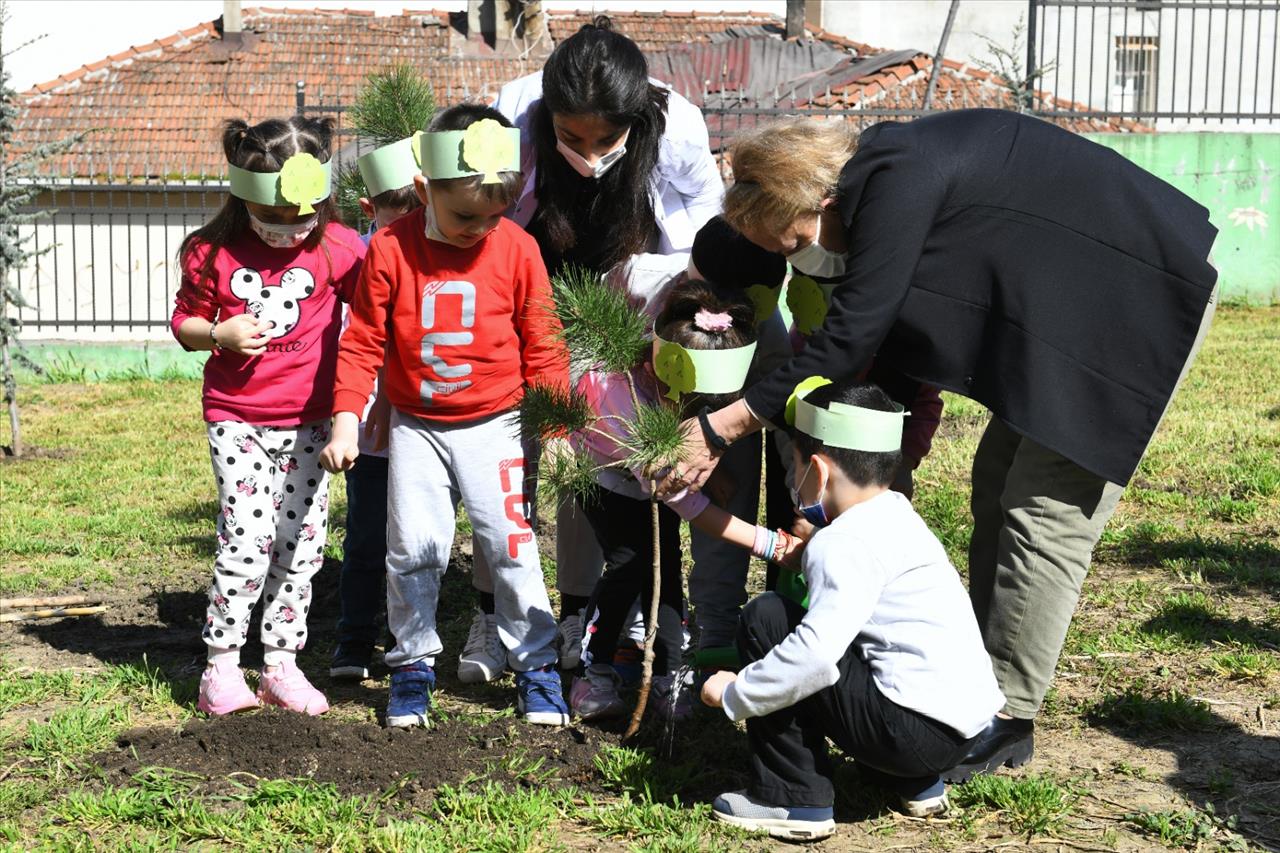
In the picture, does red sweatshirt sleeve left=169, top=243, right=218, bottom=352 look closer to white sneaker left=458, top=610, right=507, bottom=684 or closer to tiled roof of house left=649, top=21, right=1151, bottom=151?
white sneaker left=458, top=610, right=507, bottom=684

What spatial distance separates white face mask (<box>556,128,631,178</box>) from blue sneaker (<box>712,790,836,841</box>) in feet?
5.59

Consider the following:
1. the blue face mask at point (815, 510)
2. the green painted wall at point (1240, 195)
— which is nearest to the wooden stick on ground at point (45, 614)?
the blue face mask at point (815, 510)

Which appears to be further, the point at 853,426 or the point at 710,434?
the point at 710,434

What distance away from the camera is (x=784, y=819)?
3.04 m

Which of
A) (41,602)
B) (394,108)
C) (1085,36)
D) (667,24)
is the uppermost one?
(1085,36)

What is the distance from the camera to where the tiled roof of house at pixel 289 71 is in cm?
1756

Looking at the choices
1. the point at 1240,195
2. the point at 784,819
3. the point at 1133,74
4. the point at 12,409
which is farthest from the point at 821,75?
the point at 784,819

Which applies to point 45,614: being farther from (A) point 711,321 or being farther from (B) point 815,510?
(B) point 815,510

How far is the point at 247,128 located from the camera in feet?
12.6

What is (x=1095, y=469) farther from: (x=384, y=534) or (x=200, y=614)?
(x=200, y=614)

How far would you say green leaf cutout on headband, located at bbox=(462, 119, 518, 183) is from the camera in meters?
3.38

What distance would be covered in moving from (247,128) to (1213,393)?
679 cm

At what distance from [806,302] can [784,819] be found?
1.36 m

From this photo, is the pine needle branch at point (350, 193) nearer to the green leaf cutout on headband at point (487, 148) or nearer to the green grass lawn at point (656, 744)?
the green leaf cutout on headband at point (487, 148)
